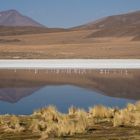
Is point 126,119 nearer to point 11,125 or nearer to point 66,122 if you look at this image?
point 66,122

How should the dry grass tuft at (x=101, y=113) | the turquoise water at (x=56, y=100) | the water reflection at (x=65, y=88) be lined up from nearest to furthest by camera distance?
1. the dry grass tuft at (x=101, y=113)
2. the turquoise water at (x=56, y=100)
3. the water reflection at (x=65, y=88)

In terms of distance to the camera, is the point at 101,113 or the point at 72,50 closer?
the point at 101,113

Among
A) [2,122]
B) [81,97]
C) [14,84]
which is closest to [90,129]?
[2,122]

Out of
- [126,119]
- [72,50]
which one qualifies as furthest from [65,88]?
[72,50]

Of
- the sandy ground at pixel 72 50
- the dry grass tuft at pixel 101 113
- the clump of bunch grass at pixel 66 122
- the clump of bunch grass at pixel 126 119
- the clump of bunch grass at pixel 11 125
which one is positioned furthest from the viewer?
the sandy ground at pixel 72 50

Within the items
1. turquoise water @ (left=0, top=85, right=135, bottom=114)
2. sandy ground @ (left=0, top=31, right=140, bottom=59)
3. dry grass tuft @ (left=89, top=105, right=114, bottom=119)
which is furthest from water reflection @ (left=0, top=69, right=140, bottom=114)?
sandy ground @ (left=0, top=31, right=140, bottom=59)

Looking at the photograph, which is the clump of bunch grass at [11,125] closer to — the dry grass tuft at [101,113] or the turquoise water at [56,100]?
the dry grass tuft at [101,113]

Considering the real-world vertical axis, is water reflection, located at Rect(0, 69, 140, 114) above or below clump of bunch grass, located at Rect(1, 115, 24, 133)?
above

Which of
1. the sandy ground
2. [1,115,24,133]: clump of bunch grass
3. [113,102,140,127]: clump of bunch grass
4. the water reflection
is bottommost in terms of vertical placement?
[1,115,24,133]: clump of bunch grass

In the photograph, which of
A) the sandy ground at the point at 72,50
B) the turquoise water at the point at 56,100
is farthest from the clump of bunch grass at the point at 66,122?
the sandy ground at the point at 72,50

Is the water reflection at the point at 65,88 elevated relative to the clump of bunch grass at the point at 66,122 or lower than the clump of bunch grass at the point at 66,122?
elevated

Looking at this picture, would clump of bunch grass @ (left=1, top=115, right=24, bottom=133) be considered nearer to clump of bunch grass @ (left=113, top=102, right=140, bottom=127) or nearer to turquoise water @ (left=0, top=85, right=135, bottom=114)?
clump of bunch grass @ (left=113, top=102, right=140, bottom=127)

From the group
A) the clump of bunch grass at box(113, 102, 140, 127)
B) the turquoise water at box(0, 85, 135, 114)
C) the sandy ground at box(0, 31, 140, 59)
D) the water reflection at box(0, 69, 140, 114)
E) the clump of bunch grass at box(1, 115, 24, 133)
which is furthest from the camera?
the sandy ground at box(0, 31, 140, 59)

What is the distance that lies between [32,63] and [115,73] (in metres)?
6.97
